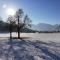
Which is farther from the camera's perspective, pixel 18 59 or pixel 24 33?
pixel 24 33

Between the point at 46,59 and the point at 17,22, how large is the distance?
29.7 ft

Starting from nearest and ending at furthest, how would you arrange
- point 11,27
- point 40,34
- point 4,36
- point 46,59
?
point 46,59 < point 4,36 < point 11,27 < point 40,34

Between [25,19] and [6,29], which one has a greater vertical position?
[25,19]

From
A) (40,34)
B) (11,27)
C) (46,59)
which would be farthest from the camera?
(40,34)

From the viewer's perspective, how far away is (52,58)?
448 centimetres

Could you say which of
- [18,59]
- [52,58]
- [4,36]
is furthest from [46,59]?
[4,36]

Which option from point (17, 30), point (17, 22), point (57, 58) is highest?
point (17, 22)

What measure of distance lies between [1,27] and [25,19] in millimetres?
2699

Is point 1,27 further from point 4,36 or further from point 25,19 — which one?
point 25,19

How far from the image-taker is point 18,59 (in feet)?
14.2

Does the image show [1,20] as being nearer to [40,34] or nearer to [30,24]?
[30,24]

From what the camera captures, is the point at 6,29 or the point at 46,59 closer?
the point at 46,59

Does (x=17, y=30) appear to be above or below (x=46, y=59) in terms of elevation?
above

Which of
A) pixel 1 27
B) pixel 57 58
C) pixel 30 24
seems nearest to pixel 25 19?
pixel 30 24
